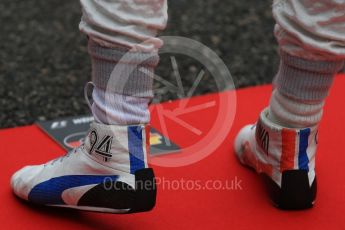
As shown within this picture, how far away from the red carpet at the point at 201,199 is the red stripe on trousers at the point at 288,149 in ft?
0.27

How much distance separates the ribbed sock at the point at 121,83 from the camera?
3.28 ft

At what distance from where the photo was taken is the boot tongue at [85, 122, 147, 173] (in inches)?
40.8

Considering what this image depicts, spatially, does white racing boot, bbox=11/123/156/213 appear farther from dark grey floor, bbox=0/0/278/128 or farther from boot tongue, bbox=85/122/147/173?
dark grey floor, bbox=0/0/278/128

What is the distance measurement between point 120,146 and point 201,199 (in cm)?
23

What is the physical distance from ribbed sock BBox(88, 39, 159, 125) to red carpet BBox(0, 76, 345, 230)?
19 centimetres

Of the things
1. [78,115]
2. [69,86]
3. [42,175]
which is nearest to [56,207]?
[42,175]

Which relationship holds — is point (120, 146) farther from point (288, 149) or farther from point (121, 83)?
point (288, 149)

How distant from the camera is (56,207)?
116cm

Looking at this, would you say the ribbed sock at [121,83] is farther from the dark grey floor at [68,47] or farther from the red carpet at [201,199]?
the dark grey floor at [68,47]

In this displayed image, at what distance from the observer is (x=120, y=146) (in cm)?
104

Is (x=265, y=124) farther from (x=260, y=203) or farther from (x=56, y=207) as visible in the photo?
(x=56, y=207)

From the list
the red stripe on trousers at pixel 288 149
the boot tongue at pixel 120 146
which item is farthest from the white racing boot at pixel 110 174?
the red stripe on trousers at pixel 288 149

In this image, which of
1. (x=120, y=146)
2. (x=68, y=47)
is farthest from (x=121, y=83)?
(x=68, y=47)

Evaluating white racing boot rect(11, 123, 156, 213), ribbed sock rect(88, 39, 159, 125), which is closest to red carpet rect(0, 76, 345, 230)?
white racing boot rect(11, 123, 156, 213)
